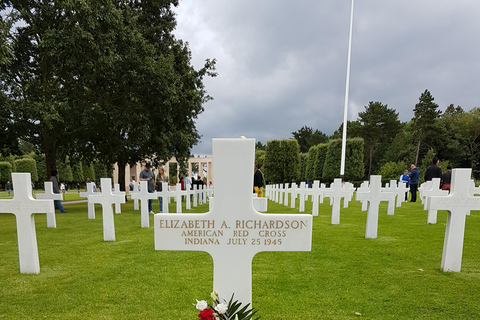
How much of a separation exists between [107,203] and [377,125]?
1858 inches

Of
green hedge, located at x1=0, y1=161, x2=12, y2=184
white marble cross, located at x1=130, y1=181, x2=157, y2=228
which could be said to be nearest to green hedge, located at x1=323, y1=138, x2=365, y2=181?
white marble cross, located at x1=130, y1=181, x2=157, y2=228

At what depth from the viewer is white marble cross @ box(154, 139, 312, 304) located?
2107mm

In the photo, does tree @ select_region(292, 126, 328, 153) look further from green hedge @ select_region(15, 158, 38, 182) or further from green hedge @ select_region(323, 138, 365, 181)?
green hedge @ select_region(15, 158, 38, 182)

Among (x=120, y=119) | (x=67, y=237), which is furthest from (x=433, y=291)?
(x=120, y=119)

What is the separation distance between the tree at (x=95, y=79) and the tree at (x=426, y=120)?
3558cm

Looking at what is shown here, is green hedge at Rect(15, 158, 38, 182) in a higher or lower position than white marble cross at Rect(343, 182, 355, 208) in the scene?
lower

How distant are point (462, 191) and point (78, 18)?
1015cm

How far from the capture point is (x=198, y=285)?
10.4ft

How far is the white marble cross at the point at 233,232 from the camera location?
2107mm

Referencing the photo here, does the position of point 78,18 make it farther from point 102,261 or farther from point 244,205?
point 244,205

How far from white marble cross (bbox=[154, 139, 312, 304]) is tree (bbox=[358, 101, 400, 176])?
4747cm

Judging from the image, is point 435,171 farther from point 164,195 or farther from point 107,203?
point 107,203

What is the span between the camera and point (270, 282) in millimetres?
3277

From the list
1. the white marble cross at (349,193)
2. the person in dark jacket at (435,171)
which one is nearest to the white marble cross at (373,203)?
the white marble cross at (349,193)
